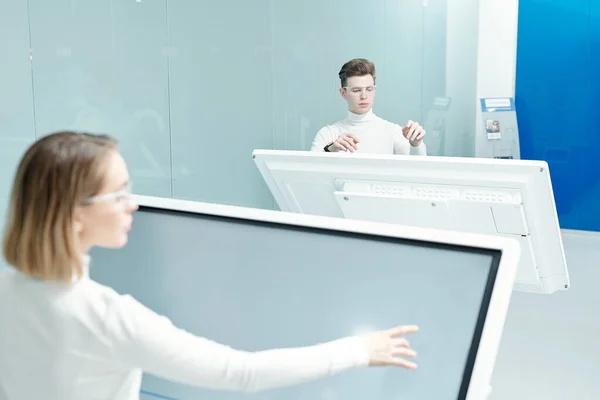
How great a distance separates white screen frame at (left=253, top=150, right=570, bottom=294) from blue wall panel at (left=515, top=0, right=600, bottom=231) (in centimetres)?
612

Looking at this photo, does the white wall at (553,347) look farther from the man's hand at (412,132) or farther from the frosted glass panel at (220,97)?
the frosted glass panel at (220,97)

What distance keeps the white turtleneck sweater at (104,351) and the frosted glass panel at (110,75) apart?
8.18 ft

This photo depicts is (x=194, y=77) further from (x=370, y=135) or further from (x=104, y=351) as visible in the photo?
(x=104, y=351)

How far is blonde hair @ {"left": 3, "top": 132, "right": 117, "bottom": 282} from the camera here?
1115mm

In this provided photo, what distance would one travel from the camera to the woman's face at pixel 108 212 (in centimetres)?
116

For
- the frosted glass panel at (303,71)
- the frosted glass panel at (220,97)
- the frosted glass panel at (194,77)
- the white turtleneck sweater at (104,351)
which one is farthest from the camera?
the frosted glass panel at (303,71)

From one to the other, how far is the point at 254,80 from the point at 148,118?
1028mm

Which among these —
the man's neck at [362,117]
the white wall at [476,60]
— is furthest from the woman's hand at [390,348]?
the white wall at [476,60]

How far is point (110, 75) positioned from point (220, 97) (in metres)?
0.93

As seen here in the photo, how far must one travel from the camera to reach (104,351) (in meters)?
1.10

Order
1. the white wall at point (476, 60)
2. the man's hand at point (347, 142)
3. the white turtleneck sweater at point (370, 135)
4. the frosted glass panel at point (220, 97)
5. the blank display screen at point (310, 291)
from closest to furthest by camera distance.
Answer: the blank display screen at point (310, 291), the man's hand at point (347, 142), the white turtleneck sweater at point (370, 135), the frosted glass panel at point (220, 97), the white wall at point (476, 60)

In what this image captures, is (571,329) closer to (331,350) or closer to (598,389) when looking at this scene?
(598,389)

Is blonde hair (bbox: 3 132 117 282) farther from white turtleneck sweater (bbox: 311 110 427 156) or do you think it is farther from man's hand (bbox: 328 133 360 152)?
white turtleneck sweater (bbox: 311 110 427 156)

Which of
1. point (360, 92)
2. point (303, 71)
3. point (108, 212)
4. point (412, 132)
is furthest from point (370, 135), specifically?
point (108, 212)
